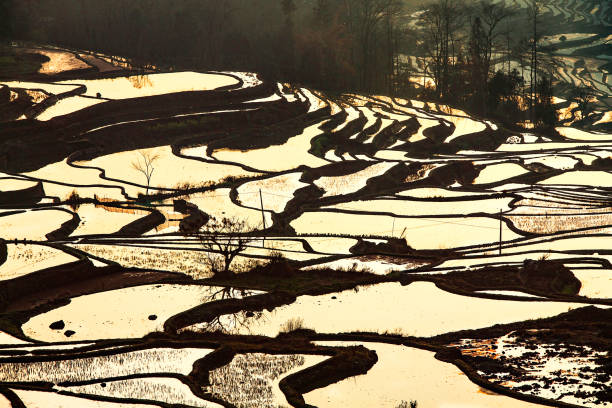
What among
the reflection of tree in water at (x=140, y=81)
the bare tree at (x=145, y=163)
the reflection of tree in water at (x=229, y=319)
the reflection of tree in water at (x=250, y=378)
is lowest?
the reflection of tree in water at (x=229, y=319)

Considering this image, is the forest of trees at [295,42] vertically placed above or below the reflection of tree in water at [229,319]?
above

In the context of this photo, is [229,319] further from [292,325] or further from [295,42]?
[295,42]

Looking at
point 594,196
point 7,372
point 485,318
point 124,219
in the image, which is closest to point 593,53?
point 594,196

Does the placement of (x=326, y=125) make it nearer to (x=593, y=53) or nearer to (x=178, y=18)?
(x=178, y=18)

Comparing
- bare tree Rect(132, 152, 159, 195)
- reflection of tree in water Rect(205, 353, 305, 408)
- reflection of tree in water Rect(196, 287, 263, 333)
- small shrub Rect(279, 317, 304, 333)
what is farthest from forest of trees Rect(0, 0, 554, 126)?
reflection of tree in water Rect(205, 353, 305, 408)

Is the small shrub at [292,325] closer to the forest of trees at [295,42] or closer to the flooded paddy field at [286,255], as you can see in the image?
the flooded paddy field at [286,255]

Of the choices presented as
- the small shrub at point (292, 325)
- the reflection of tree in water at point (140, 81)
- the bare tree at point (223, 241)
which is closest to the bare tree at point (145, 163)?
the bare tree at point (223, 241)

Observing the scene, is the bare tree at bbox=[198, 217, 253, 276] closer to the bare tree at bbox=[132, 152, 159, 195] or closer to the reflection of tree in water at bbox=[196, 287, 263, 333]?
the reflection of tree in water at bbox=[196, 287, 263, 333]

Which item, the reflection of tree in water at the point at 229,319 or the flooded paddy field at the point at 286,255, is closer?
the flooded paddy field at the point at 286,255
